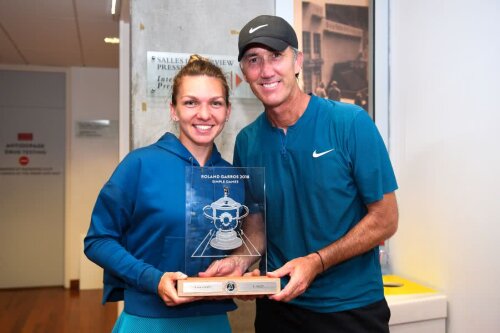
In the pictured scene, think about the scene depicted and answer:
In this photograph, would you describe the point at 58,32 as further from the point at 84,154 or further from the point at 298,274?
the point at 298,274

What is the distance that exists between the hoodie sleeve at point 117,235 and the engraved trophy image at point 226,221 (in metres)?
0.21

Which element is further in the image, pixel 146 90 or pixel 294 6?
pixel 294 6

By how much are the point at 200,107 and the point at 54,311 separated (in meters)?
4.91

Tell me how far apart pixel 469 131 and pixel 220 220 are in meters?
1.33

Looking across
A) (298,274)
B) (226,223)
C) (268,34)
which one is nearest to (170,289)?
(226,223)

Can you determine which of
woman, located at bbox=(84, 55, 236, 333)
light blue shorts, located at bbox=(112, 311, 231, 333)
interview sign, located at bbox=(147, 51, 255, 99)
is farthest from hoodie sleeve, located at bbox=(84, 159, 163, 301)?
interview sign, located at bbox=(147, 51, 255, 99)

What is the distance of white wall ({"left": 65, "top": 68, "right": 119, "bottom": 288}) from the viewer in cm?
679

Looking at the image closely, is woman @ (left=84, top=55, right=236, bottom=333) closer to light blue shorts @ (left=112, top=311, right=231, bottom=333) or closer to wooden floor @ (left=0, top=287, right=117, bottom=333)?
light blue shorts @ (left=112, top=311, right=231, bottom=333)

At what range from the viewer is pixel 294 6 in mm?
2564

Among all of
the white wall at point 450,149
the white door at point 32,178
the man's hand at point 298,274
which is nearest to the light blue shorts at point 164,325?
the man's hand at point 298,274

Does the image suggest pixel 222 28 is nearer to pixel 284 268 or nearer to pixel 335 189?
pixel 335 189

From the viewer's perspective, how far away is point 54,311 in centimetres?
558

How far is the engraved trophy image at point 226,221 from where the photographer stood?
57.6 inches

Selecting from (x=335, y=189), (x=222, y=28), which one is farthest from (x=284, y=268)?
(x=222, y=28)
